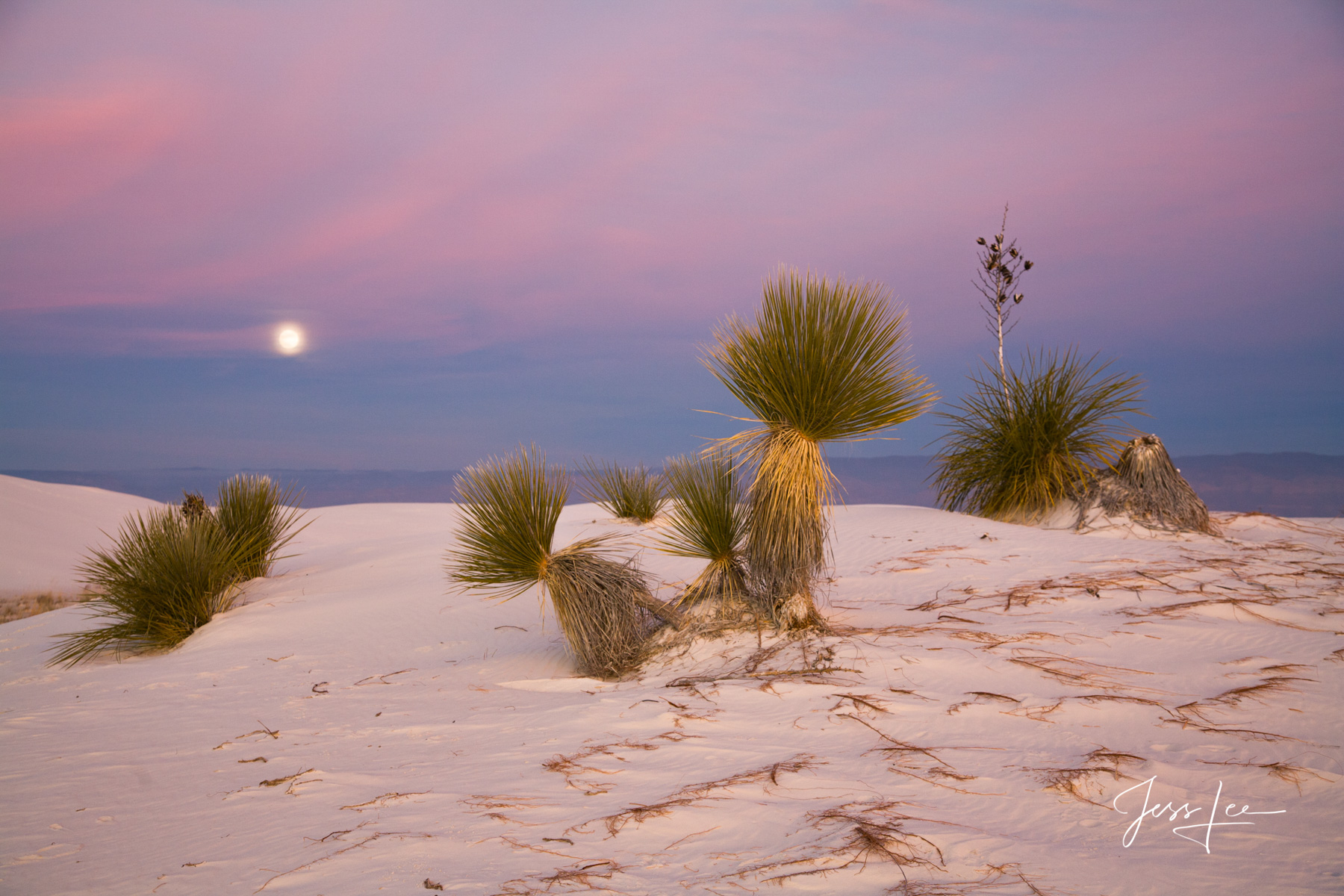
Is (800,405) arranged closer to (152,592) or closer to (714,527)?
(714,527)

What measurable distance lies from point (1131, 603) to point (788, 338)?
3.76 meters

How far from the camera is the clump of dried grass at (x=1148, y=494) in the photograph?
10.2 meters

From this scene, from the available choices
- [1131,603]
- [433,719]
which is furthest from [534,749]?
[1131,603]

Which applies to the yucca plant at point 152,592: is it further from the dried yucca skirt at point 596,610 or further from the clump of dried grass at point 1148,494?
the clump of dried grass at point 1148,494

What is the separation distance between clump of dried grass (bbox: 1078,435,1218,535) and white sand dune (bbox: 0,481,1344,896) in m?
2.62

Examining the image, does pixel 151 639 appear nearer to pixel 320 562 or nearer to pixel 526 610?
pixel 320 562

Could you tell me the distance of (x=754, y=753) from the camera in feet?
12.3

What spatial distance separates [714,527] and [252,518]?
311 inches

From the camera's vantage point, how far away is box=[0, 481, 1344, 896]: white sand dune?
8.72 feet

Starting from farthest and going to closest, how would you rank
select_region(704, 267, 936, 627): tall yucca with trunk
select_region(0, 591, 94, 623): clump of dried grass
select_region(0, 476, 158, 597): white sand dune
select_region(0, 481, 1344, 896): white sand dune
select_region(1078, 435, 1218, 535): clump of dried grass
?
select_region(0, 476, 158, 597): white sand dune → select_region(0, 591, 94, 623): clump of dried grass → select_region(1078, 435, 1218, 535): clump of dried grass → select_region(704, 267, 936, 627): tall yucca with trunk → select_region(0, 481, 1344, 896): white sand dune

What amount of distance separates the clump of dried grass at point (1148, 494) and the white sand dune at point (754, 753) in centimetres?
262

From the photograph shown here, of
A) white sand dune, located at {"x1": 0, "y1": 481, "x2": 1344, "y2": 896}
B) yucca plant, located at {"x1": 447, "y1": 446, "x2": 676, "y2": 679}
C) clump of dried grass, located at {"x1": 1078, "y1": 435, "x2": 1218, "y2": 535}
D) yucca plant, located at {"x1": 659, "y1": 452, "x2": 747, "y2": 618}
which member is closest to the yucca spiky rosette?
white sand dune, located at {"x1": 0, "y1": 481, "x2": 1344, "y2": 896}

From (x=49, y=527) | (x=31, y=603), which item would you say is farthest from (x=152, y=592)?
(x=49, y=527)
